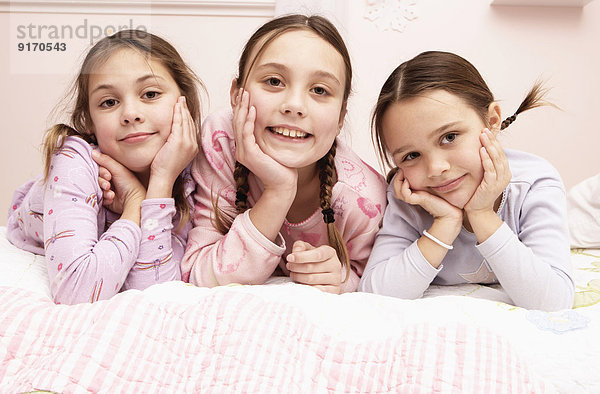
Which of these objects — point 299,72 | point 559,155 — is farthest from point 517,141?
point 299,72

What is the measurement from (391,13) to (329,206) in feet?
4.52

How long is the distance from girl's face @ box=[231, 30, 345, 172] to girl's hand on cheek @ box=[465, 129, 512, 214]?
31cm

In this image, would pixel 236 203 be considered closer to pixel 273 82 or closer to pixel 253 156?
pixel 253 156

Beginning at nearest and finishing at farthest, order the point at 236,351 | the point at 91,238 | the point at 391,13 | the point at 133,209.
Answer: the point at 236,351 → the point at 91,238 → the point at 133,209 → the point at 391,13

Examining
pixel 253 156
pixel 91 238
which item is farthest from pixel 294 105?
pixel 91 238

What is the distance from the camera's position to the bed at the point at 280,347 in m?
0.63

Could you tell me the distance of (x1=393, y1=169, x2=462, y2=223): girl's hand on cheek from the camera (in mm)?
1033

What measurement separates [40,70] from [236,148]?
1.63m

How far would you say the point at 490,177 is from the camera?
99cm

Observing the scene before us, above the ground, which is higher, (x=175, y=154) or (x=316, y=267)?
(x=175, y=154)

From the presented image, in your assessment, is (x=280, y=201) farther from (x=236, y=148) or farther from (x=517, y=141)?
(x=517, y=141)

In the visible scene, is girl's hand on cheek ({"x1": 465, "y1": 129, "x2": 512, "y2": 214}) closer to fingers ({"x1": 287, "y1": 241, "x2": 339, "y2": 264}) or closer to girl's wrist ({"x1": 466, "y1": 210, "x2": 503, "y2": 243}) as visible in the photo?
girl's wrist ({"x1": 466, "y1": 210, "x2": 503, "y2": 243})

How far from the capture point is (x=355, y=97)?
88.5 inches

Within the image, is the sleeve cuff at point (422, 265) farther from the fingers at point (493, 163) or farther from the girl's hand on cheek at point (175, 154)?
the girl's hand on cheek at point (175, 154)
